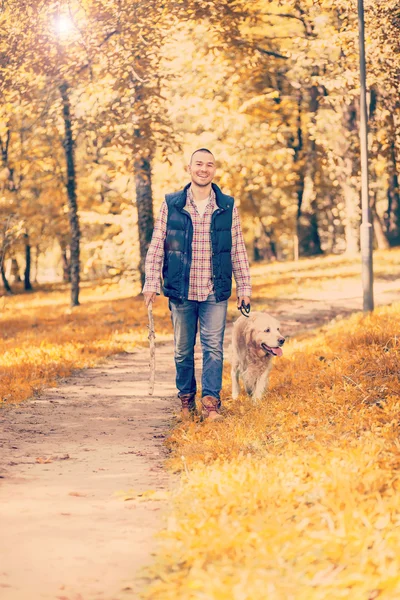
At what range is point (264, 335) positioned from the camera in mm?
7570

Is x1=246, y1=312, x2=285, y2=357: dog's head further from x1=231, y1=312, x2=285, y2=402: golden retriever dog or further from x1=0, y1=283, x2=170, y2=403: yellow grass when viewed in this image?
x1=0, y1=283, x2=170, y2=403: yellow grass

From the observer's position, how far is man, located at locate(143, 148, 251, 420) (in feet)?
23.0

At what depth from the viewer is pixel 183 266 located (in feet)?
23.0

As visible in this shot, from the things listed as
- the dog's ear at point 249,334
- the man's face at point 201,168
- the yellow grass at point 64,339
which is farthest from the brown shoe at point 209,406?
the yellow grass at point 64,339

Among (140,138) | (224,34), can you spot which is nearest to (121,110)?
(140,138)

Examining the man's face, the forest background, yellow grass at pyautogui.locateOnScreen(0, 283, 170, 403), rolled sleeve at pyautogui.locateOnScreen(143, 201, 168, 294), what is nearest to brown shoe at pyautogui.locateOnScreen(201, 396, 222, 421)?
rolled sleeve at pyautogui.locateOnScreen(143, 201, 168, 294)

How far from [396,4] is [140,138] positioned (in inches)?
200

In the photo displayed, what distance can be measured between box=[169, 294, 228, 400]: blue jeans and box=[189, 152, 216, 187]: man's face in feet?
3.23

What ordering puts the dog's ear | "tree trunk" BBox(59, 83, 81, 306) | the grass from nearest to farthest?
the dog's ear, the grass, "tree trunk" BBox(59, 83, 81, 306)

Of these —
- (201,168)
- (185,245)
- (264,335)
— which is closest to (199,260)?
(185,245)

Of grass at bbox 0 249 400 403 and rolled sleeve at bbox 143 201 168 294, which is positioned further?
grass at bbox 0 249 400 403

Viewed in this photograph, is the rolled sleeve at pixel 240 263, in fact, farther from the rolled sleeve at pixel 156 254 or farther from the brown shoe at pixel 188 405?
the brown shoe at pixel 188 405

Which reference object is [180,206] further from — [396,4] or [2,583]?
[396,4]

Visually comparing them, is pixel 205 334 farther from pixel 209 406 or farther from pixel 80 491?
pixel 80 491
